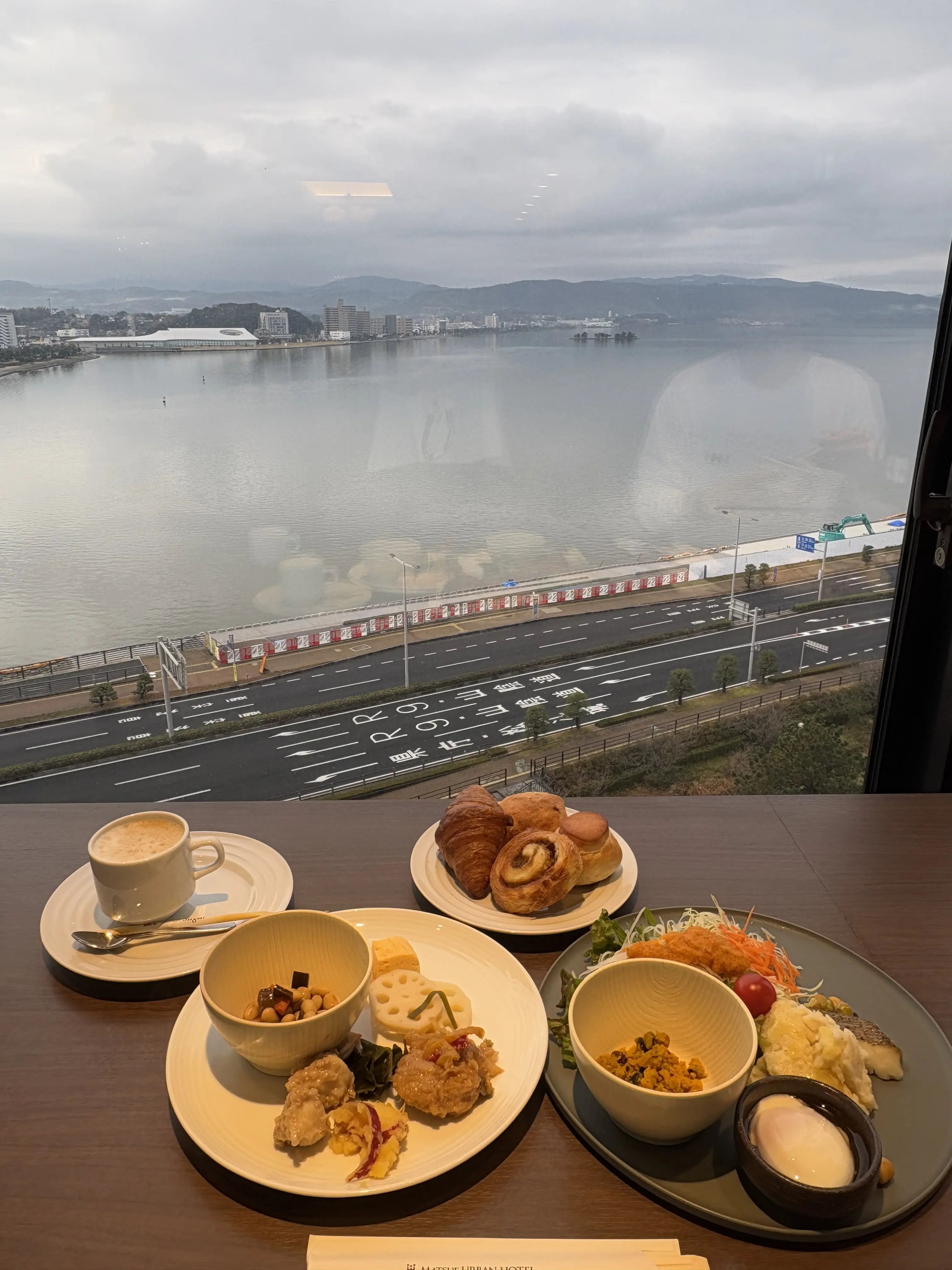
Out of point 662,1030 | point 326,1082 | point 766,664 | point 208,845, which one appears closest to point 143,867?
point 208,845

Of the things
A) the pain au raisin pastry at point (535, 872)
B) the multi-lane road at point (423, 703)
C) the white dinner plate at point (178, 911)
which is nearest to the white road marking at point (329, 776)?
the multi-lane road at point (423, 703)

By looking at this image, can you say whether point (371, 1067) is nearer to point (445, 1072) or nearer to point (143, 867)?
point (445, 1072)

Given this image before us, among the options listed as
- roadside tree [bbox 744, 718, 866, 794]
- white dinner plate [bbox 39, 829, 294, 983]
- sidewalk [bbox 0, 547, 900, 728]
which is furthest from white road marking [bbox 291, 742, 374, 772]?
roadside tree [bbox 744, 718, 866, 794]

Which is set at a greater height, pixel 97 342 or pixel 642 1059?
pixel 97 342

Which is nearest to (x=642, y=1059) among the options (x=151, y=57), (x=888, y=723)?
(x=888, y=723)

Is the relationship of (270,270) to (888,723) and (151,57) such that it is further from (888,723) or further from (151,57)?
(888,723)

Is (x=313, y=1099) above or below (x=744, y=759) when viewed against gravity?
above

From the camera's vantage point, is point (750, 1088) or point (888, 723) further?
point (888, 723)
